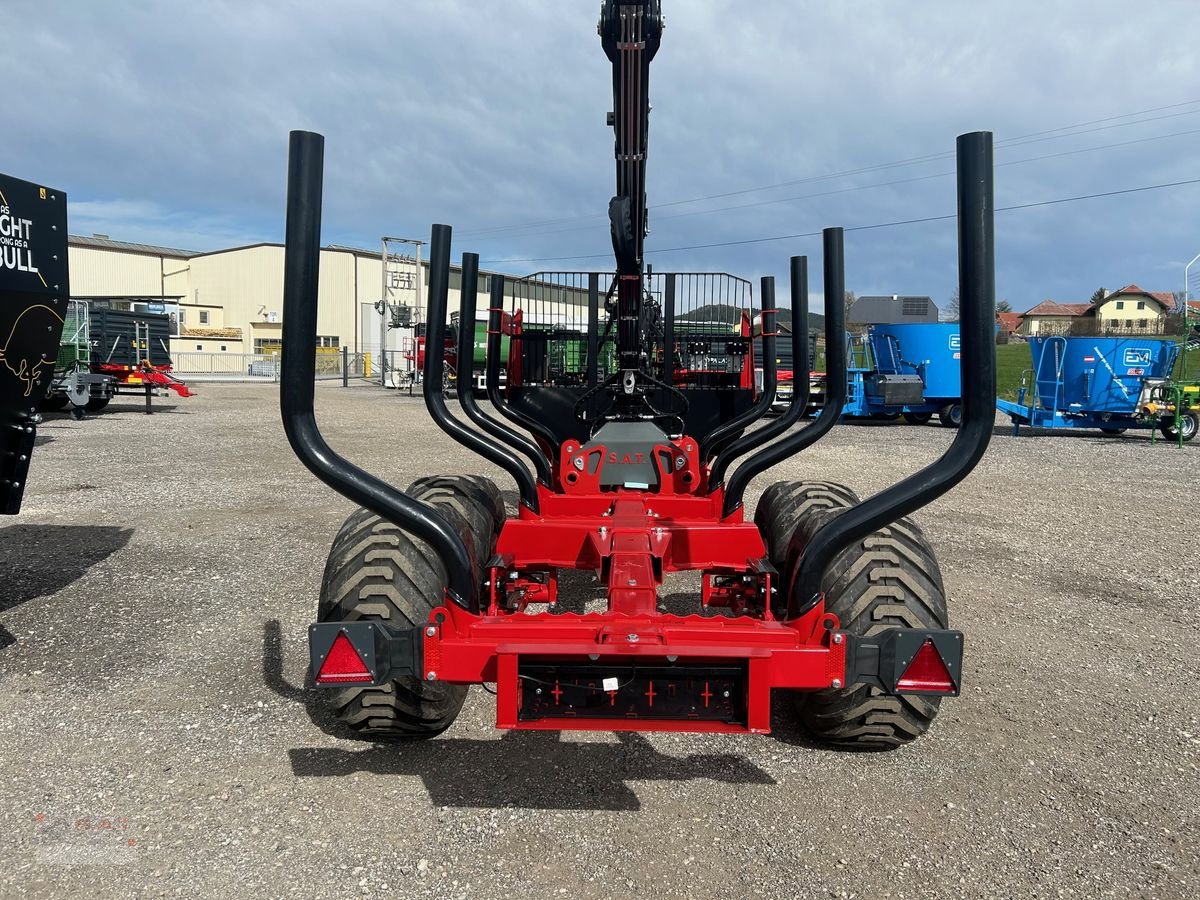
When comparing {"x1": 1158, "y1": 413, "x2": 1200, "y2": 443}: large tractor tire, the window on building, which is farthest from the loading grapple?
the window on building

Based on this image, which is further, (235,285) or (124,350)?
(235,285)

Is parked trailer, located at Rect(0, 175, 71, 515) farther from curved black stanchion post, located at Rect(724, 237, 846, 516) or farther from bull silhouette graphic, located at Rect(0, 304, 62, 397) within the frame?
curved black stanchion post, located at Rect(724, 237, 846, 516)

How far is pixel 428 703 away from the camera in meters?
3.12

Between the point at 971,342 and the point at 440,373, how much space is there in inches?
109

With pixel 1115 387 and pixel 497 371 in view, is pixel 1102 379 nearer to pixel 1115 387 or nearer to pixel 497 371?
pixel 1115 387

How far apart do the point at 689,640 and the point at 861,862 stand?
0.92 meters

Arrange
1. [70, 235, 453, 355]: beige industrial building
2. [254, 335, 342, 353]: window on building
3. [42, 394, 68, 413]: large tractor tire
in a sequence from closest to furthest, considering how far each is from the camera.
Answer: [42, 394, 68, 413]: large tractor tire
[70, 235, 453, 355]: beige industrial building
[254, 335, 342, 353]: window on building

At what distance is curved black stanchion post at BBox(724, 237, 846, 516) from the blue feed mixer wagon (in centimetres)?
1416

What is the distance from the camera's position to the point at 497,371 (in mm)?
5781

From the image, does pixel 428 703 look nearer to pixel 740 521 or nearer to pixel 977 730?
pixel 740 521

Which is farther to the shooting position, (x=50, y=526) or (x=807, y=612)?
(x=50, y=526)

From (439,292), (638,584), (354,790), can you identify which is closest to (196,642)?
(354,790)

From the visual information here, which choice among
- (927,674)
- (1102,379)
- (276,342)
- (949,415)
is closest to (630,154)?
(927,674)

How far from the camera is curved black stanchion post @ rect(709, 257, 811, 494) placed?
5090mm
